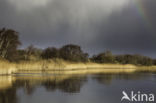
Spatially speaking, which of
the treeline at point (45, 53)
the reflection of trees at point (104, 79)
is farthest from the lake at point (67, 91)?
the treeline at point (45, 53)

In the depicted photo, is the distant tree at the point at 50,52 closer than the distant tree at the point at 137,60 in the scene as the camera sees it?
Yes

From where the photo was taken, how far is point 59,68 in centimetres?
4559

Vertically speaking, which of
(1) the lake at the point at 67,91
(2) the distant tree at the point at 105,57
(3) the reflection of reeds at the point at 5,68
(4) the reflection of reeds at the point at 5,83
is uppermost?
(2) the distant tree at the point at 105,57

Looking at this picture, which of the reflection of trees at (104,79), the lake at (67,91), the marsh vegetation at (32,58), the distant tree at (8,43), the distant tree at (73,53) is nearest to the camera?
the lake at (67,91)

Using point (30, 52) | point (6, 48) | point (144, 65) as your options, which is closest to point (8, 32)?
point (6, 48)

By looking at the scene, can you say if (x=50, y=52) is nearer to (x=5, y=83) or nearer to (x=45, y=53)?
(x=45, y=53)

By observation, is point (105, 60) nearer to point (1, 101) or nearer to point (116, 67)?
point (116, 67)

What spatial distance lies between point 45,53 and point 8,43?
2176 centimetres

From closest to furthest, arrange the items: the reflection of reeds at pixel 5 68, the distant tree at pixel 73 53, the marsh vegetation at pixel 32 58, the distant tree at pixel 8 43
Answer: the reflection of reeds at pixel 5 68 < the marsh vegetation at pixel 32 58 < the distant tree at pixel 8 43 < the distant tree at pixel 73 53

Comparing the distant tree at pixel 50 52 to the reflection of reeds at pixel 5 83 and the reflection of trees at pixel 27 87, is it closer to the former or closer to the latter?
the reflection of reeds at pixel 5 83

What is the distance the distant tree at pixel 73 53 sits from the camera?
59.6 m

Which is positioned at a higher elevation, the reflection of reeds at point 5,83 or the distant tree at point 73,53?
the distant tree at point 73,53

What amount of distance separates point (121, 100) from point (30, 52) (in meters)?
55.4

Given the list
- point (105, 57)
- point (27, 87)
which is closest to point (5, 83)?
point (27, 87)
